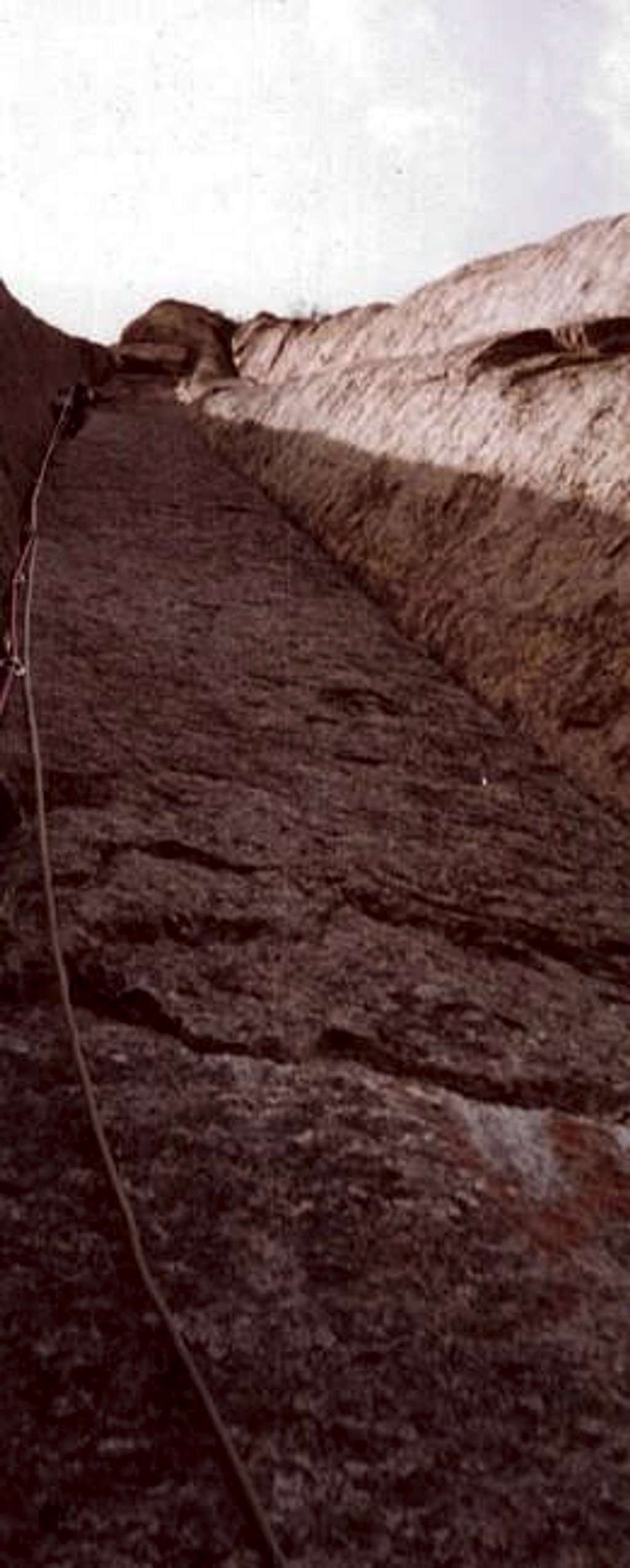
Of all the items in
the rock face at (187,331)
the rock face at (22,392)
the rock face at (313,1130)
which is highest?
the rock face at (187,331)

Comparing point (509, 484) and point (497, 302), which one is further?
point (497, 302)

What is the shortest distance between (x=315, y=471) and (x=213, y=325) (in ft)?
53.3

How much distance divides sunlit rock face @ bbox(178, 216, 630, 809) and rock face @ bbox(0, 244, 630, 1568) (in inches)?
15.8

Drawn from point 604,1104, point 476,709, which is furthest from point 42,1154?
point 476,709

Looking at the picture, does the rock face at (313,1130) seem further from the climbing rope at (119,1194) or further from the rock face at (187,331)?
the rock face at (187,331)

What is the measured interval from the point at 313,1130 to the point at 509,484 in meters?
3.91

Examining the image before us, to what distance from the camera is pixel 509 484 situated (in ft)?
17.8

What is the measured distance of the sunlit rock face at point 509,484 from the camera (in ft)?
14.7

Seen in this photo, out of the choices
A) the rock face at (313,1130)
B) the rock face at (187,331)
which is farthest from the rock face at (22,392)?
the rock face at (187,331)

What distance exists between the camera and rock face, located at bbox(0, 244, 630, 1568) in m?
1.55

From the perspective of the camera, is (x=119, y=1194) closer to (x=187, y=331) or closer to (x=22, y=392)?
(x=22, y=392)

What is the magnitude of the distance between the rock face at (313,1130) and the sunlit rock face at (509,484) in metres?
0.40

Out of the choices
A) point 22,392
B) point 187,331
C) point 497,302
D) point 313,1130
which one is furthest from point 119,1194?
point 187,331

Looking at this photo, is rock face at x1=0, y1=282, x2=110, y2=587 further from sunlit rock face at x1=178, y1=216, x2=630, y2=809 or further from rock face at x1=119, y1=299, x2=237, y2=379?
rock face at x1=119, y1=299, x2=237, y2=379
